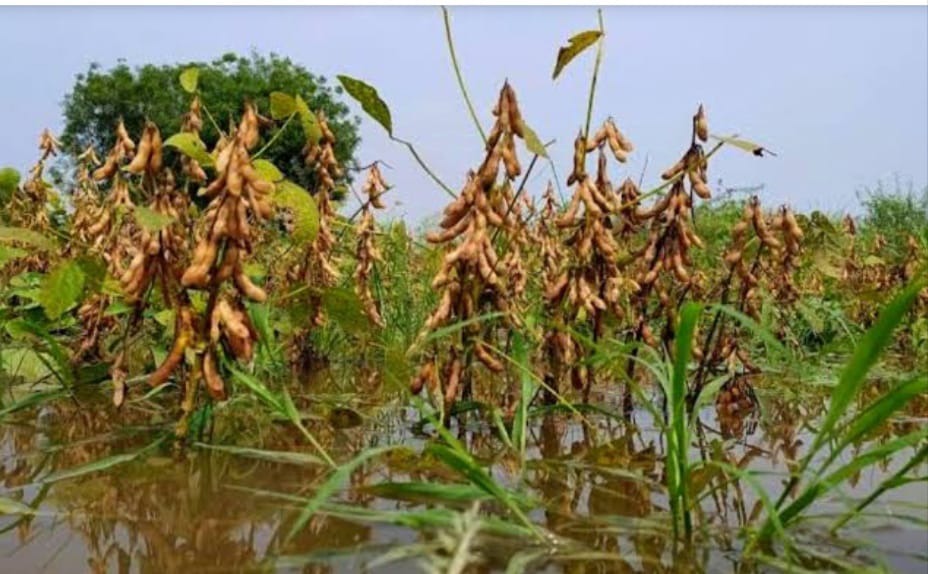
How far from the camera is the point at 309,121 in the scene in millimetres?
2369

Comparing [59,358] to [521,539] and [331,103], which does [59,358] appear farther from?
[331,103]

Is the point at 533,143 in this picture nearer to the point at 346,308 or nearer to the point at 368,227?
the point at 346,308

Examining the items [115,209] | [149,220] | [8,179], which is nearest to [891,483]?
[149,220]

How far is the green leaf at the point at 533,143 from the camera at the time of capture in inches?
70.8

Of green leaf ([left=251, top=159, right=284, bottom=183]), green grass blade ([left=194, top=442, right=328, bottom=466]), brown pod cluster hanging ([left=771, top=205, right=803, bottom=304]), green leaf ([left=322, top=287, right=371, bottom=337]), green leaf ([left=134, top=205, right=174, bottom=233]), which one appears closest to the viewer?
green leaf ([left=134, top=205, right=174, bottom=233])

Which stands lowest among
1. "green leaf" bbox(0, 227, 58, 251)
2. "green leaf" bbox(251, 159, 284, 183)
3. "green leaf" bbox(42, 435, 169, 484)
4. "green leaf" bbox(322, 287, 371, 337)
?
"green leaf" bbox(42, 435, 169, 484)

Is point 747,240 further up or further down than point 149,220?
further up

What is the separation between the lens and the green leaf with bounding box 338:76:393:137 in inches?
73.5

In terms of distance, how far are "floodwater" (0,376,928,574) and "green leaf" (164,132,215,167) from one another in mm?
541

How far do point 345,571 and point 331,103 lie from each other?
3832cm

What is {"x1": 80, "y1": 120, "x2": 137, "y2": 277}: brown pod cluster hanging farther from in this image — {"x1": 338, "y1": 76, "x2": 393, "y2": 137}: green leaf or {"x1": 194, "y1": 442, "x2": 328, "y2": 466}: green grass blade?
{"x1": 194, "y1": 442, "x2": 328, "y2": 466}: green grass blade

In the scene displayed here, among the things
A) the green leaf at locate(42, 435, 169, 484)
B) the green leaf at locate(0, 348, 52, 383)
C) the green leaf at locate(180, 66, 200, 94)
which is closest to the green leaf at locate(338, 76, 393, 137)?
the green leaf at locate(180, 66, 200, 94)

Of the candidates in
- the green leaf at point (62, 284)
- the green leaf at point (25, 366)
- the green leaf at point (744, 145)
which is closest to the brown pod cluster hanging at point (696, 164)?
the green leaf at point (744, 145)

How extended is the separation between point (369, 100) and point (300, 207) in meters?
0.29
